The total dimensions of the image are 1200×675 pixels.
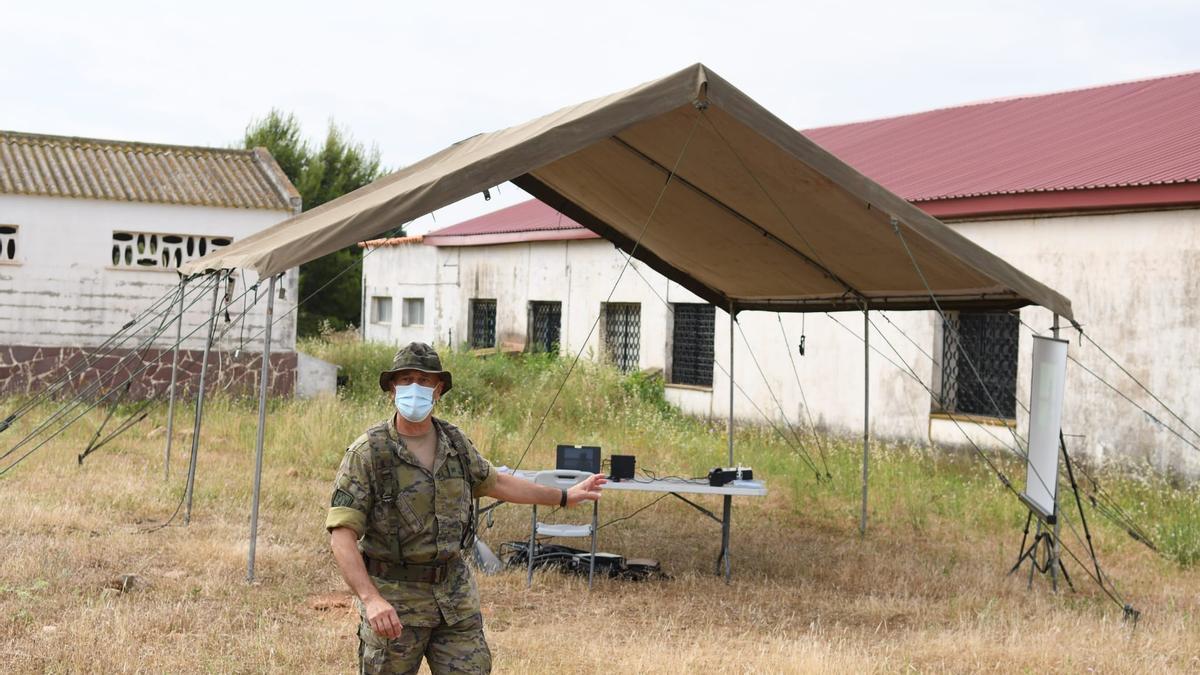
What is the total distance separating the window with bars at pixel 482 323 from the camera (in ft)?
72.5

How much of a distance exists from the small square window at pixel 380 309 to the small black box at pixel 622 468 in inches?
726

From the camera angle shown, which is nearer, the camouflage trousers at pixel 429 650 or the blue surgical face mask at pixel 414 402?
the camouflage trousers at pixel 429 650

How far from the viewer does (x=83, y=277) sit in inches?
661

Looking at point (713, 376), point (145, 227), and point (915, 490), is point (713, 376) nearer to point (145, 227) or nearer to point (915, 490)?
point (915, 490)

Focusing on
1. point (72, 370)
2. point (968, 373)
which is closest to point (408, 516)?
point (72, 370)

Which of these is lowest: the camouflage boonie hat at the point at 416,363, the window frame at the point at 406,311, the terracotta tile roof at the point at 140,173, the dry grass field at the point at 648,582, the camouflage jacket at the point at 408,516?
the dry grass field at the point at 648,582

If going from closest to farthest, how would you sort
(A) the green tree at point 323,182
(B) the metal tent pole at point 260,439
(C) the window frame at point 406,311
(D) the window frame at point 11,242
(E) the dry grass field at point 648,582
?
1. (E) the dry grass field at point 648,582
2. (B) the metal tent pole at point 260,439
3. (D) the window frame at point 11,242
4. (C) the window frame at point 406,311
5. (A) the green tree at point 323,182

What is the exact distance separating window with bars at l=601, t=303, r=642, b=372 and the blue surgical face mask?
14122 mm

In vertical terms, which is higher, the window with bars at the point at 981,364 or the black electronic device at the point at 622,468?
the window with bars at the point at 981,364

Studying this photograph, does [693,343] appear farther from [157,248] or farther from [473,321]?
[157,248]

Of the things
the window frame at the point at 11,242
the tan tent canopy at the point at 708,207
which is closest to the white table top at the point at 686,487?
the tan tent canopy at the point at 708,207

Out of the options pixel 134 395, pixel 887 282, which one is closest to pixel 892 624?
pixel 887 282

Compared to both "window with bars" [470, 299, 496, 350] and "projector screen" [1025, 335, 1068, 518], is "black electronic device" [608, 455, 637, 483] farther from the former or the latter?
"window with bars" [470, 299, 496, 350]

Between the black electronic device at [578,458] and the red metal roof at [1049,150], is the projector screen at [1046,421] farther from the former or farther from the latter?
the red metal roof at [1049,150]
